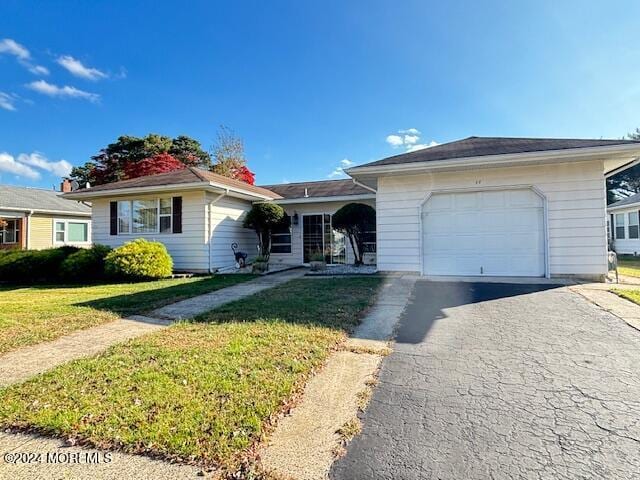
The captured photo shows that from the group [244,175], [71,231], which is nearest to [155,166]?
[244,175]

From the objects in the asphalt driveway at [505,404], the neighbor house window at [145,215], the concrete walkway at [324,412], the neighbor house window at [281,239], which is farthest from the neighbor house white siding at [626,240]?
the neighbor house window at [145,215]

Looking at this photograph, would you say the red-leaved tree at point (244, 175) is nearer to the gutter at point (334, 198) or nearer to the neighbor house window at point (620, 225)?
the gutter at point (334, 198)

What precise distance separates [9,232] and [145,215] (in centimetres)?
1109

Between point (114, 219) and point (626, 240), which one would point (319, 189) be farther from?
point (626, 240)

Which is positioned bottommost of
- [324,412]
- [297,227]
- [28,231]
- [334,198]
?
[324,412]

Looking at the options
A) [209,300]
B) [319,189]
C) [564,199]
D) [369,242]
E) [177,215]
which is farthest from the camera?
[319,189]

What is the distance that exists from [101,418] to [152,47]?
13.7 meters

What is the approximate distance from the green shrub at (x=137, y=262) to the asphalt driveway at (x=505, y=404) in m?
8.26

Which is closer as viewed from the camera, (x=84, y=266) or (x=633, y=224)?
(x=84, y=266)

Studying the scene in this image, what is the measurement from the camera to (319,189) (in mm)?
14742

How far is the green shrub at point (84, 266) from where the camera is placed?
10.3 meters

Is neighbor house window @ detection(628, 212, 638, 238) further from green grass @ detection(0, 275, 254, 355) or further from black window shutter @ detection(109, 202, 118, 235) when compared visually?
black window shutter @ detection(109, 202, 118, 235)

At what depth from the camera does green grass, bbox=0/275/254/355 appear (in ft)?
15.4

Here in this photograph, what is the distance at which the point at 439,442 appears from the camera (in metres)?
2.11
